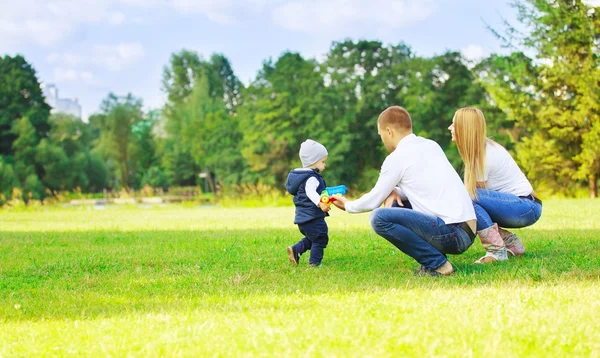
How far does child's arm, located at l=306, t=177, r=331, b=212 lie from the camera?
22.3 ft

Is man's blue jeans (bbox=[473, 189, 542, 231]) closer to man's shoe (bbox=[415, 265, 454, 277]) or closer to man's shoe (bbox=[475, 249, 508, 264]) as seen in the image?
man's shoe (bbox=[475, 249, 508, 264])

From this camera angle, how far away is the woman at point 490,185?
691 centimetres

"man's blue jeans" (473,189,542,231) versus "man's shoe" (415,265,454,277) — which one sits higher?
"man's blue jeans" (473,189,542,231)

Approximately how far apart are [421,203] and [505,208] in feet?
4.63

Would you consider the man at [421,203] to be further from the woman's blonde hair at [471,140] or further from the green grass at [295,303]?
the woman's blonde hair at [471,140]

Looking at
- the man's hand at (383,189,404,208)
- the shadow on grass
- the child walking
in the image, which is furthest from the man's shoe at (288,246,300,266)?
the man's hand at (383,189,404,208)

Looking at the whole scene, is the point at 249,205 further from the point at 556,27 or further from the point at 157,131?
the point at 157,131

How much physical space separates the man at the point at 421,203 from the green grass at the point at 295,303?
0.32m

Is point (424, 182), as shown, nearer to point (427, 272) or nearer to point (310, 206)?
point (427, 272)

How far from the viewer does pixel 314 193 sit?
6.98m

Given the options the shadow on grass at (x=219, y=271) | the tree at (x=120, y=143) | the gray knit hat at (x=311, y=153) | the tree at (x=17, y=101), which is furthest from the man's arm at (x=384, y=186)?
the tree at (x=120, y=143)

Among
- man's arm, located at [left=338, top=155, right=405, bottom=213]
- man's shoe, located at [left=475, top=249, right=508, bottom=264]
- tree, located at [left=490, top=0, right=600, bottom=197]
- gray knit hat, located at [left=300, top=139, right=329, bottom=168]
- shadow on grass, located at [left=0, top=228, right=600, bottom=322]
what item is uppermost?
tree, located at [left=490, top=0, right=600, bottom=197]

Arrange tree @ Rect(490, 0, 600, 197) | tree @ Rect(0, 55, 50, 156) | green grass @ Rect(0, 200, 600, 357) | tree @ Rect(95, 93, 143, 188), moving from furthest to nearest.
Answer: tree @ Rect(95, 93, 143, 188)
tree @ Rect(0, 55, 50, 156)
tree @ Rect(490, 0, 600, 197)
green grass @ Rect(0, 200, 600, 357)

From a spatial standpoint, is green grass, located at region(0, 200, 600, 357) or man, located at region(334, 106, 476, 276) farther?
man, located at region(334, 106, 476, 276)
